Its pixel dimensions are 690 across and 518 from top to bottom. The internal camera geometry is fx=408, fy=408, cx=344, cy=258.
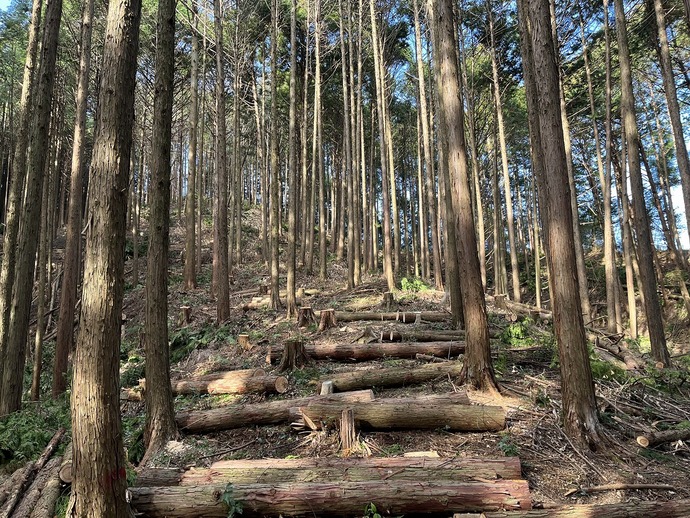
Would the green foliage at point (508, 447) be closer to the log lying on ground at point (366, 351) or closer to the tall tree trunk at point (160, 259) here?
the log lying on ground at point (366, 351)

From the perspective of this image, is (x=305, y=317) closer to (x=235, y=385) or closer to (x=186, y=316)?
(x=235, y=385)

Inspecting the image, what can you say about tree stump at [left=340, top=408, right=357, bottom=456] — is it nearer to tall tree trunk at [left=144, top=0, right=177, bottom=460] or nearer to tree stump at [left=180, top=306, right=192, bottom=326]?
tall tree trunk at [left=144, top=0, right=177, bottom=460]

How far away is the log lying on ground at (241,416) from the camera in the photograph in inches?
209

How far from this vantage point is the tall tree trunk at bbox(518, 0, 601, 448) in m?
4.46

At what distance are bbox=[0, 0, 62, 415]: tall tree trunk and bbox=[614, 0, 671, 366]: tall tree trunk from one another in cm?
1157

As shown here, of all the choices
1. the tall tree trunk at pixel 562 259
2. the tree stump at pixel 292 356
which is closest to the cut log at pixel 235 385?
the tree stump at pixel 292 356

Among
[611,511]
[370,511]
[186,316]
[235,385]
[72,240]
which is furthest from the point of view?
[186,316]

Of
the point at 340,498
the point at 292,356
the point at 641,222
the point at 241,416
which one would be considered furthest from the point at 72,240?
the point at 641,222

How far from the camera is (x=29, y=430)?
6.29 m

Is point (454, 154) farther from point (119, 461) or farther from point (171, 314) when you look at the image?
point (171, 314)

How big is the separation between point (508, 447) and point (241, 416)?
3.29 meters

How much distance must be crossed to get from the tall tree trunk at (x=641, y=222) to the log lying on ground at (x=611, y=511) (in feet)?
21.0

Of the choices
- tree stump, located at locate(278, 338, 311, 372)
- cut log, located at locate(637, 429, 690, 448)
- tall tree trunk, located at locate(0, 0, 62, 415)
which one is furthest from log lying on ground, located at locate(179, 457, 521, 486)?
tall tree trunk, located at locate(0, 0, 62, 415)

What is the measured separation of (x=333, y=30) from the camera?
18969 mm
